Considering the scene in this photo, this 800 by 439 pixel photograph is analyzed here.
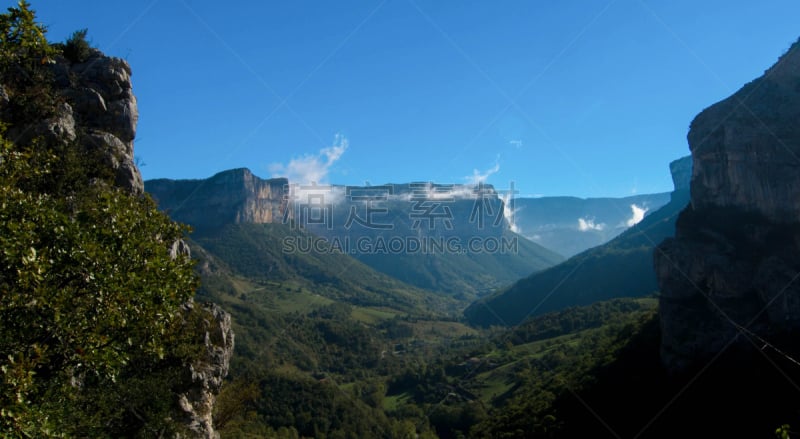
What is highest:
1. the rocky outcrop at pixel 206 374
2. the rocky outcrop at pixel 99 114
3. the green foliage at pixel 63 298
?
the rocky outcrop at pixel 99 114

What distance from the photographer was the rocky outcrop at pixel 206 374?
23.5 metres

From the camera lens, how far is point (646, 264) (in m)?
184

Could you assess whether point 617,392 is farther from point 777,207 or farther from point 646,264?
point 646,264

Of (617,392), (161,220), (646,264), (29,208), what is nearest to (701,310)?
(617,392)

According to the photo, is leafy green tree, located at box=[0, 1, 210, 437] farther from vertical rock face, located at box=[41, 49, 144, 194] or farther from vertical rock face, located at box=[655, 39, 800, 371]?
vertical rock face, located at box=[655, 39, 800, 371]

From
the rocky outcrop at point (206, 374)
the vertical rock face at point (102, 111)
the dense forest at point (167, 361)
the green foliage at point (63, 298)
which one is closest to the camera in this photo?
the green foliage at point (63, 298)

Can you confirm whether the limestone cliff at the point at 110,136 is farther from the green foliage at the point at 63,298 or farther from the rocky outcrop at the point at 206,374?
the green foliage at the point at 63,298

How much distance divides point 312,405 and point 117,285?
101m

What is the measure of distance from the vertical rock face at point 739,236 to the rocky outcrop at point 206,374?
2346 inches

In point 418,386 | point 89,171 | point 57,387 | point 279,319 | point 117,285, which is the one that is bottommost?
point 418,386

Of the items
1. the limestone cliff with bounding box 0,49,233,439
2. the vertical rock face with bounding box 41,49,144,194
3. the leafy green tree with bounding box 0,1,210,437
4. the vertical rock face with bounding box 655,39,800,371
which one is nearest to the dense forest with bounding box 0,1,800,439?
the leafy green tree with bounding box 0,1,210,437

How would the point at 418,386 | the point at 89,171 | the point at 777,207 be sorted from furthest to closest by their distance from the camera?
the point at 418,386 < the point at 777,207 < the point at 89,171

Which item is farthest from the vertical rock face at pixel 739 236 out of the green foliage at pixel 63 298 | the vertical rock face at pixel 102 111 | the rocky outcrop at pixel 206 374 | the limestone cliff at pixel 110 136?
the vertical rock face at pixel 102 111

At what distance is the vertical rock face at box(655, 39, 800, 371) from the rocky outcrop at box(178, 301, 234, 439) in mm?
59598
